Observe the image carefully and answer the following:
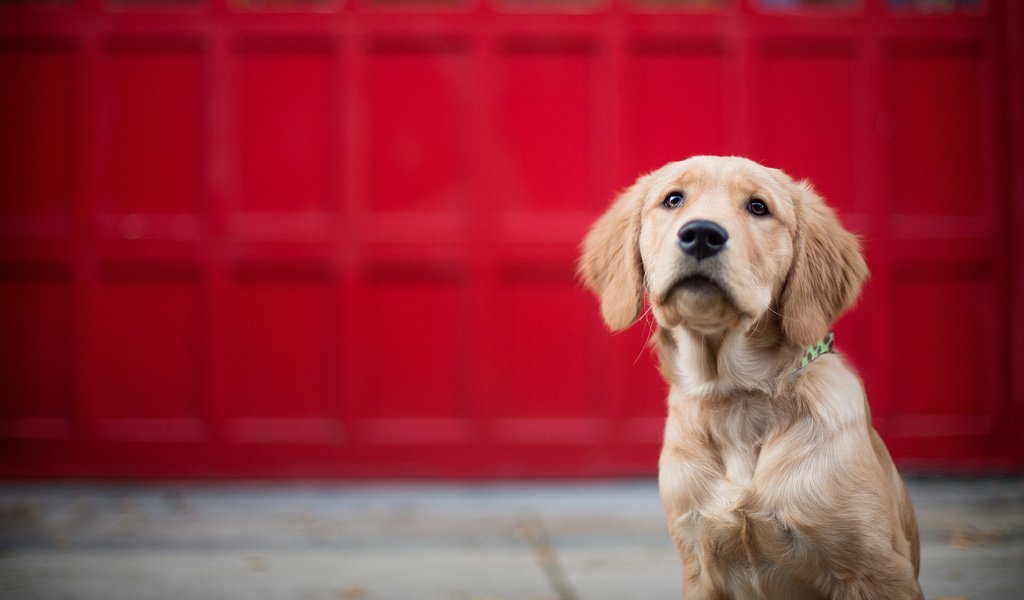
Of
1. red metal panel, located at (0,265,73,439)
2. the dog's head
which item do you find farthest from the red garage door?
the dog's head

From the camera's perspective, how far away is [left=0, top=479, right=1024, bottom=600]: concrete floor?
126 inches

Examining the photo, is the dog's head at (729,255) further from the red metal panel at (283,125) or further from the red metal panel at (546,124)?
the red metal panel at (283,125)

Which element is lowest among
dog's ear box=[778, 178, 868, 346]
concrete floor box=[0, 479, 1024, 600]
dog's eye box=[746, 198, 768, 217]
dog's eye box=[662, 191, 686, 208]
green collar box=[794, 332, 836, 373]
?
concrete floor box=[0, 479, 1024, 600]

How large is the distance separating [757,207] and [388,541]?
8.02 ft

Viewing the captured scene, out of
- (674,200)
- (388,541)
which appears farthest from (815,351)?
(388,541)

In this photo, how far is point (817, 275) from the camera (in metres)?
2.15

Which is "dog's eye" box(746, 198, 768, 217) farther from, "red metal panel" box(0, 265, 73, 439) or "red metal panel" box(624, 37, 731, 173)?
"red metal panel" box(0, 265, 73, 439)

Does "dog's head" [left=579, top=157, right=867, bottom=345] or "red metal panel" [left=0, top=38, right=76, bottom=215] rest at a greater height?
"red metal panel" [left=0, top=38, right=76, bottom=215]

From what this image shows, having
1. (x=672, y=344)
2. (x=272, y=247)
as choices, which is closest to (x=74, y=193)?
(x=272, y=247)

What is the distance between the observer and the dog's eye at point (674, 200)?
7.14 ft

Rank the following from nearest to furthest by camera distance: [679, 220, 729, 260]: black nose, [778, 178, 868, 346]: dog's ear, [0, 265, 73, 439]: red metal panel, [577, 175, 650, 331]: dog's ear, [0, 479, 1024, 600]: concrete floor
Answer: [679, 220, 729, 260]: black nose
[778, 178, 868, 346]: dog's ear
[577, 175, 650, 331]: dog's ear
[0, 479, 1024, 600]: concrete floor
[0, 265, 73, 439]: red metal panel

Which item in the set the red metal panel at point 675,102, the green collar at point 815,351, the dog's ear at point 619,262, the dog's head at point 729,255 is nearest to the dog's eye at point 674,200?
the dog's head at point 729,255

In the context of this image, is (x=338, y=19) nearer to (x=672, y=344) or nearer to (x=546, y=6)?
(x=546, y=6)

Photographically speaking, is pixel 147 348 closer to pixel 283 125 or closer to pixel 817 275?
pixel 283 125
